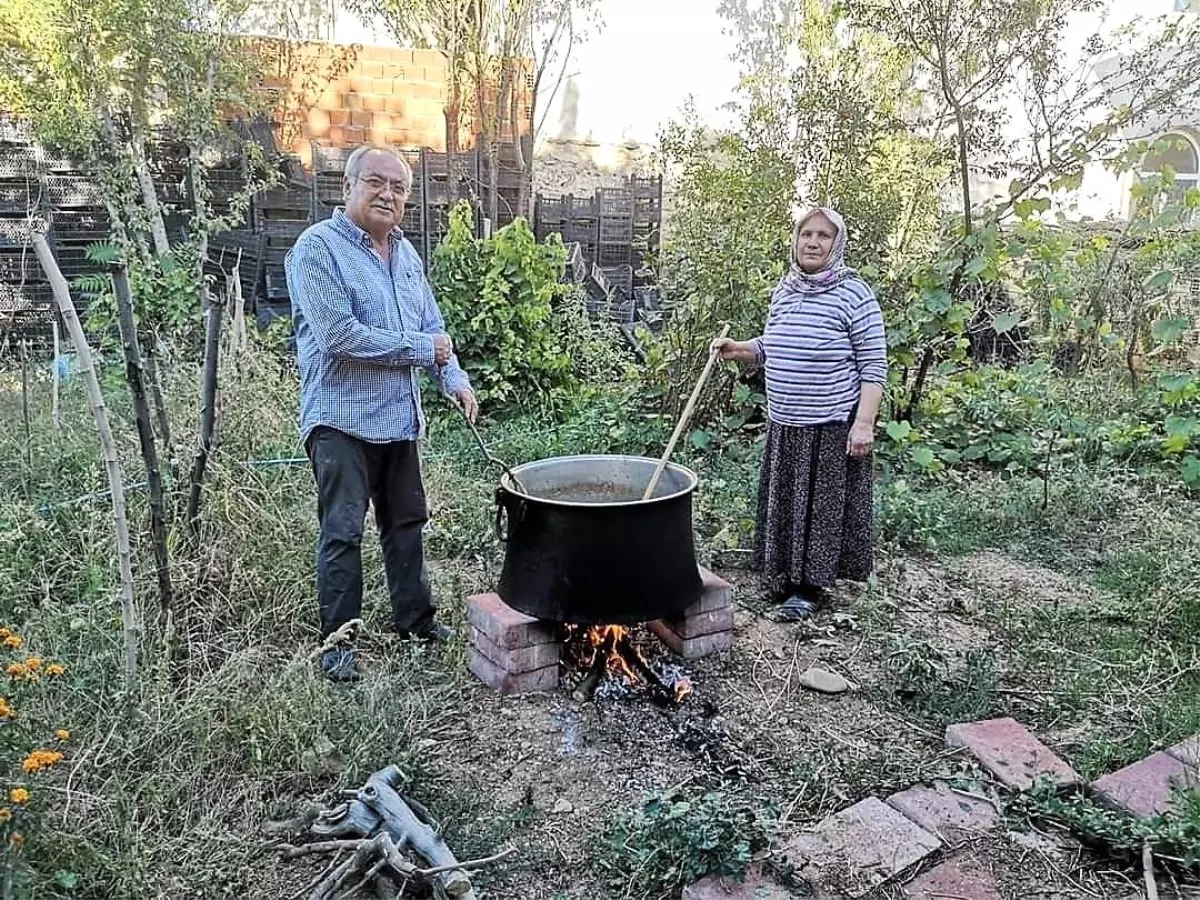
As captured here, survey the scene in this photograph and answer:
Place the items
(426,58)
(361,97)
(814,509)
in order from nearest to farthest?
(814,509), (361,97), (426,58)

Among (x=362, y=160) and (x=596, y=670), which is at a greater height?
(x=362, y=160)

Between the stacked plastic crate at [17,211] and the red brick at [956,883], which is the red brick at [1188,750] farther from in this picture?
the stacked plastic crate at [17,211]

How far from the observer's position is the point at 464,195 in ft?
27.9

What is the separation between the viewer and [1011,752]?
237 cm

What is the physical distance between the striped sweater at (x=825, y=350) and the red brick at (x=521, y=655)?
1.21 m

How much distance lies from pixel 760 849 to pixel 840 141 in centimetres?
429

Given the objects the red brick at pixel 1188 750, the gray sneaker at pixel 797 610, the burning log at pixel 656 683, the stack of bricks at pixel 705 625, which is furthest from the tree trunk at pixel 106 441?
the red brick at pixel 1188 750

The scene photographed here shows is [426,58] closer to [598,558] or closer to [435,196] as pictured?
[435,196]

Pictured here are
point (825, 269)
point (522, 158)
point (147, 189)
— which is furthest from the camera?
point (522, 158)

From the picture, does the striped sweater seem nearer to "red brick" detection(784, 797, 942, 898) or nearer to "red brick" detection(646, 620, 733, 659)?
"red brick" detection(646, 620, 733, 659)

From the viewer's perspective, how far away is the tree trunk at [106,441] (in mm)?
2043

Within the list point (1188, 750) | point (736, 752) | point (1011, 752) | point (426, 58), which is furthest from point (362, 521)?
point (426, 58)

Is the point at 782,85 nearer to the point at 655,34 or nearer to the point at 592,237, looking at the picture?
the point at 592,237

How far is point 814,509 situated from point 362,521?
62.7 inches
